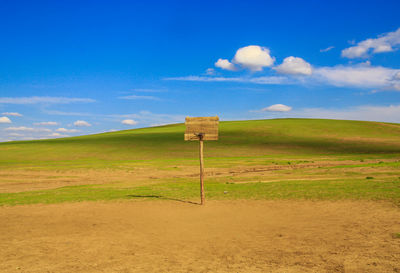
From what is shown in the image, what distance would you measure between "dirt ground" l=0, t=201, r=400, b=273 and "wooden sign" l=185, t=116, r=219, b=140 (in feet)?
11.5

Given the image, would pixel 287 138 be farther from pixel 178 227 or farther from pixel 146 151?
pixel 178 227

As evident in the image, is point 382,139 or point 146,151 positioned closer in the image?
point 146,151

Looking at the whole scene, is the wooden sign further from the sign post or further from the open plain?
the open plain

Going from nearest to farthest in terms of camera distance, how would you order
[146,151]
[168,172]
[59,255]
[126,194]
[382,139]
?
[59,255] < [126,194] < [168,172] < [146,151] < [382,139]

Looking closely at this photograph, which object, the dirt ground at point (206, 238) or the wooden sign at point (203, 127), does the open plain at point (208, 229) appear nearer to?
the dirt ground at point (206, 238)

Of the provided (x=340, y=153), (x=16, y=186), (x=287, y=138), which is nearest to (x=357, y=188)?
Result: (x=16, y=186)

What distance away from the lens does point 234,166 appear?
38250 mm

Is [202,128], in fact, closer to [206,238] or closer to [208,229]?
[208,229]

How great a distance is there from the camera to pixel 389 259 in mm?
7645

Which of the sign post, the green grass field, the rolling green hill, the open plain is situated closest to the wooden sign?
the sign post

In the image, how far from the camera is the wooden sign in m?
16.1

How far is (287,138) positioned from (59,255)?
65605mm

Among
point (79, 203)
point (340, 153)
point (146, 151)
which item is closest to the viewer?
point (79, 203)

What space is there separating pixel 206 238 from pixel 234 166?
28201 mm
